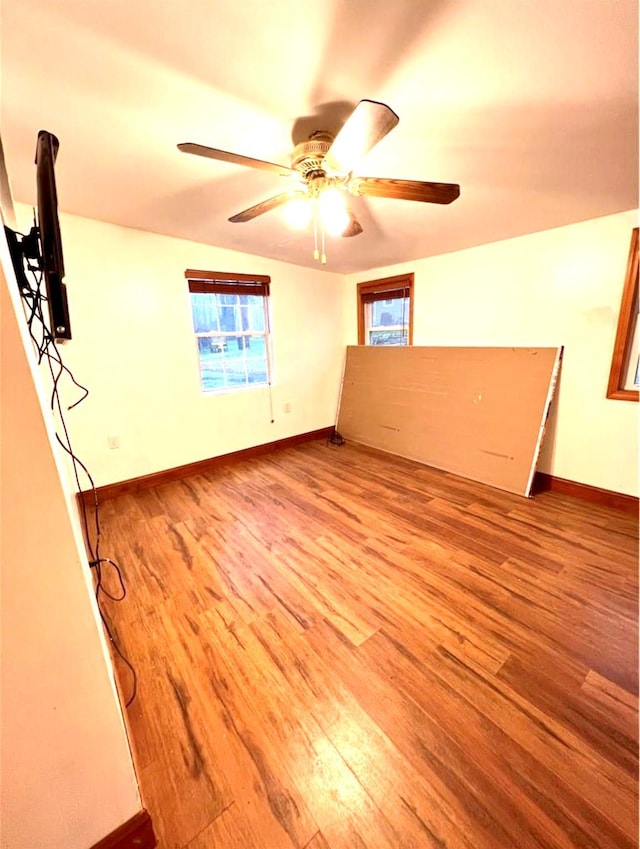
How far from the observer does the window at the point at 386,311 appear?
3715mm

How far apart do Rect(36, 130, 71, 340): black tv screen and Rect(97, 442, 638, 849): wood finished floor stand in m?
1.44

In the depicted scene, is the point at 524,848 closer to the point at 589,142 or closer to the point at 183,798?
the point at 183,798

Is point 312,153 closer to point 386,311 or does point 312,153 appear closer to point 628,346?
point 628,346

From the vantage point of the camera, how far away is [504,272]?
9.45 feet

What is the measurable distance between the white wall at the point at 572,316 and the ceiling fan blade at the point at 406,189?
1680mm

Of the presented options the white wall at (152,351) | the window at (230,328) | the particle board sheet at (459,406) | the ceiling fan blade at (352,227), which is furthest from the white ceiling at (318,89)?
the particle board sheet at (459,406)

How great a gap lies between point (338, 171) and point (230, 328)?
7.17 feet

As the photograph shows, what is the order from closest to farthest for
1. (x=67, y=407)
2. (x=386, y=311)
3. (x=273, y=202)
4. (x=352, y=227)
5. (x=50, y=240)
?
1. (x=50, y=240)
2. (x=273, y=202)
3. (x=352, y=227)
4. (x=67, y=407)
5. (x=386, y=311)

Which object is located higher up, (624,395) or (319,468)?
(624,395)

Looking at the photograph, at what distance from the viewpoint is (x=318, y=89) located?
1.21m

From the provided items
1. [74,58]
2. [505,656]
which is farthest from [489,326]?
[74,58]

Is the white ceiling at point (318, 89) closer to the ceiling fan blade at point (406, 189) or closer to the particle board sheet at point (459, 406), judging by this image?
the ceiling fan blade at point (406, 189)

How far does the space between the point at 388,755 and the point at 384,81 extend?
2379 millimetres

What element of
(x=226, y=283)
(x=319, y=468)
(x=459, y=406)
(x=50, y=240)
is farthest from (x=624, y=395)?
(x=226, y=283)
